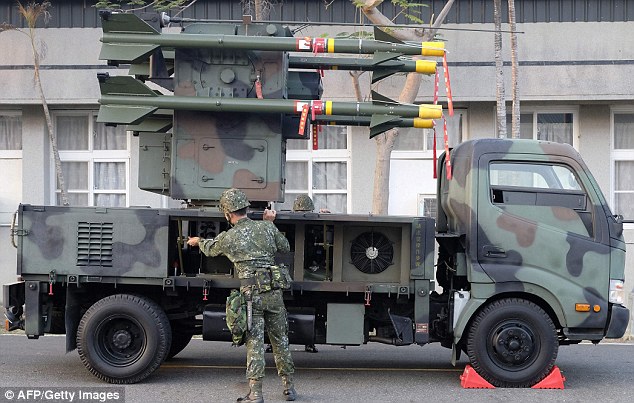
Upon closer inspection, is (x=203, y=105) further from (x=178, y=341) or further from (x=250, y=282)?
(x=178, y=341)

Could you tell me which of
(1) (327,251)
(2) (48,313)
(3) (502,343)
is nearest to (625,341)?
(3) (502,343)

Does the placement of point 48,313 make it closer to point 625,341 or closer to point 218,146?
point 218,146

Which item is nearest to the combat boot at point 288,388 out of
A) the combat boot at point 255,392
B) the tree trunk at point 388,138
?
the combat boot at point 255,392

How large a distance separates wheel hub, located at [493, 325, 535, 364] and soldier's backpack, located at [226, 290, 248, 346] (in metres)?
2.65

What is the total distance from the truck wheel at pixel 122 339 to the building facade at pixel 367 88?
857 centimetres

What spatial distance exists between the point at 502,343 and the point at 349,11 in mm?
9817

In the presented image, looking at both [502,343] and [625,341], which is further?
[625,341]

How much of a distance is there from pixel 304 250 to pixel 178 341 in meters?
2.17

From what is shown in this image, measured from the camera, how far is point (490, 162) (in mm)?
10078

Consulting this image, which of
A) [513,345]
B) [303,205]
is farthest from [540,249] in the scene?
[303,205]

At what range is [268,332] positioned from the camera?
9.01 meters

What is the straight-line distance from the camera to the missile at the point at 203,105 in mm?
9992

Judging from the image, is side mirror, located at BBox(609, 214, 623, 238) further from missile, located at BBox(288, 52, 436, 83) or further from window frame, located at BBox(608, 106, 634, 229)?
window frame, located at BBox(608, 106, 634, 229)

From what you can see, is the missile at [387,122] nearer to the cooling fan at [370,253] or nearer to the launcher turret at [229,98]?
the launcher turret at [229,98]
